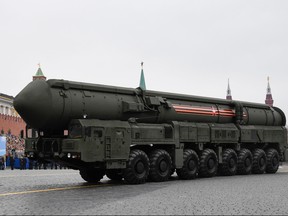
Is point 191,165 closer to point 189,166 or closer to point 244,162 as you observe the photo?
point 189,166

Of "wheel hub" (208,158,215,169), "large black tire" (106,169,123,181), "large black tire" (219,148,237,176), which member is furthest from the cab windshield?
"large black tire" (219,148,237,176)

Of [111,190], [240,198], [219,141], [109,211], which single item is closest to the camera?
[109,211]

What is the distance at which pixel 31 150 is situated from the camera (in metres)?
15.8

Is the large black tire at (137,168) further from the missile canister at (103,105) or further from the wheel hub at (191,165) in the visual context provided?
the wheel hub at (191,165)

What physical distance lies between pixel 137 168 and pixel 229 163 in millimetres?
5593

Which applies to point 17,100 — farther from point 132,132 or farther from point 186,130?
point 186,130

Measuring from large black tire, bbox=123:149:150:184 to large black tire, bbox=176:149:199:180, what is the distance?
2.22 m

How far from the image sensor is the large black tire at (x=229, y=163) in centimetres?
1953

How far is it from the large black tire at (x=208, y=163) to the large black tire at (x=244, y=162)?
1688 millimetres

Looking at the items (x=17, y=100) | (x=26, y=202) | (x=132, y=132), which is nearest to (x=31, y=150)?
(x=17, y=100)

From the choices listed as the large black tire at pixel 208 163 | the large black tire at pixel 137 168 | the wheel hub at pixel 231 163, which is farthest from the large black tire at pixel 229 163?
the large black tire at pixel 137 168

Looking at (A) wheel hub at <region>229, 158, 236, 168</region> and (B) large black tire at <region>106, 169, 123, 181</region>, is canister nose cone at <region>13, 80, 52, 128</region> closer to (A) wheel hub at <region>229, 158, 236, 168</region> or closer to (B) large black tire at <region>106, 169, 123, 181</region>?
(B) large black tire at <region>106, 169, 123, 181</region>

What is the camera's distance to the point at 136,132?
15852 millimetres

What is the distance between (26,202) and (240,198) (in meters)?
5.00
